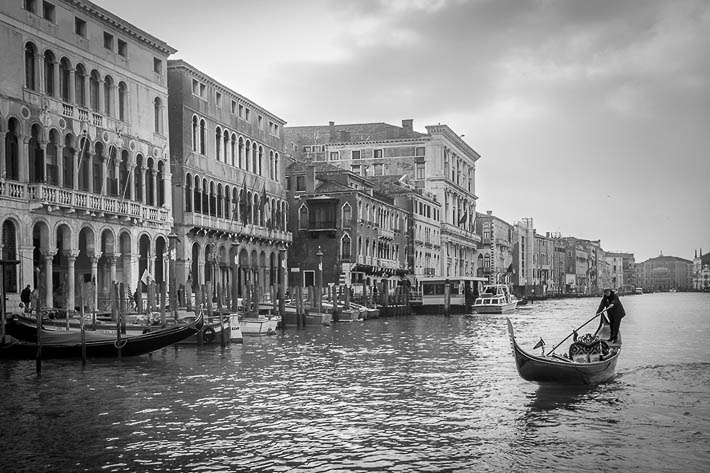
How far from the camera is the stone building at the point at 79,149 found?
2478cm

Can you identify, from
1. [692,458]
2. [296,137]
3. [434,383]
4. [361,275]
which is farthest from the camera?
[296,137]

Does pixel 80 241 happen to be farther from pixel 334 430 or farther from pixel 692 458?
pixel 692 458

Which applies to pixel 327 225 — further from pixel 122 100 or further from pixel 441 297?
pixel 122 100

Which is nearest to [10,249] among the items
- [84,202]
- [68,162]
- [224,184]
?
[84,202]

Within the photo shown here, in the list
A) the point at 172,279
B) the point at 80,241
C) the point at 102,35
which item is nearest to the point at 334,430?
the point at 172,279

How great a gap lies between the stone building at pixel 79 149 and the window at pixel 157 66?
11 centimetres

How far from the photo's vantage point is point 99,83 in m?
29.0

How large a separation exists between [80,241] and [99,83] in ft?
18.2

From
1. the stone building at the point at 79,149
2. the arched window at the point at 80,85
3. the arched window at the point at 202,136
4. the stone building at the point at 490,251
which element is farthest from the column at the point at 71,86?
the stone building at the point at 490,251

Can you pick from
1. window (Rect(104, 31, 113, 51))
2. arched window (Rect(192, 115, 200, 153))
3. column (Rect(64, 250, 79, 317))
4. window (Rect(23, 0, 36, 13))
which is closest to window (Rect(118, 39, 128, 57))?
window (Rect(104, 31, 113, 51))

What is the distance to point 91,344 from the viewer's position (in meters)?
18.8

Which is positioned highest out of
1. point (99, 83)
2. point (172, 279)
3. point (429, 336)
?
point (99, 83)

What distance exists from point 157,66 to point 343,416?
79.3 ft

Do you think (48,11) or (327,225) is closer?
(48,11)
